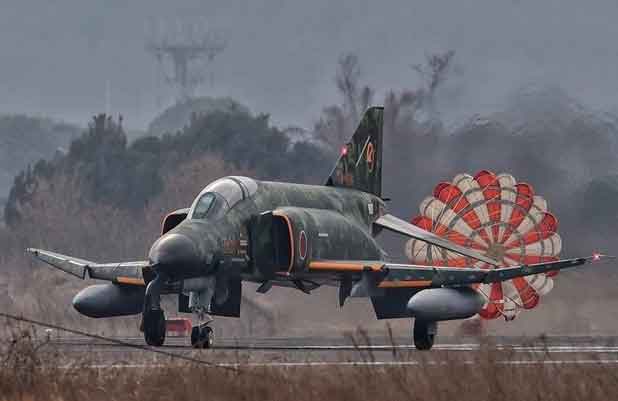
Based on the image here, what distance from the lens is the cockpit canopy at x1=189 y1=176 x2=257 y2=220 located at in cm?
2280

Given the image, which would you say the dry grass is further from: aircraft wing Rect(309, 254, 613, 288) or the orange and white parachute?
the orange and white parachute

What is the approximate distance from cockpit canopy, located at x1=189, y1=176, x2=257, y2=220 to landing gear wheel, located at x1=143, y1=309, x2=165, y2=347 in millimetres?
1777

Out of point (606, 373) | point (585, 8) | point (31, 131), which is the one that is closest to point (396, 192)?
point (606, 373)

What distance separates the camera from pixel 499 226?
99.6 ft

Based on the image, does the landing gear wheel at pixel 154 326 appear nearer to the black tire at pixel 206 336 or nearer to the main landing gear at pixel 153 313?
the main landing gear at pixel 153 313

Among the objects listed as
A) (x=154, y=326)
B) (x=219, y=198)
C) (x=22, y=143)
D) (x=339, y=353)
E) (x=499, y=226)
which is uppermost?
(x=22, y=143)

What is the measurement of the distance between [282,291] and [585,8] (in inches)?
3162

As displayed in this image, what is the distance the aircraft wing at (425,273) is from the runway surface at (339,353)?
1009 mm

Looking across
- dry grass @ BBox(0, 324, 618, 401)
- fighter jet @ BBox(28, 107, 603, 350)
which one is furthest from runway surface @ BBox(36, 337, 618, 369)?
fighter jet @ BBox(28, 107, 603, 350)

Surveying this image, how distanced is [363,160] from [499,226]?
3.54 m

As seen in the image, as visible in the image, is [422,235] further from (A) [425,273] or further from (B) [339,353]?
(B) [339,353]

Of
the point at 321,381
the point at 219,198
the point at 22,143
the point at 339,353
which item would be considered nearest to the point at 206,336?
the point at 219,198

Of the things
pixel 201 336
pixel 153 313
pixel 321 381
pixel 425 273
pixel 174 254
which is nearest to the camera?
pixel 321 381

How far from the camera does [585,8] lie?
11375cm
